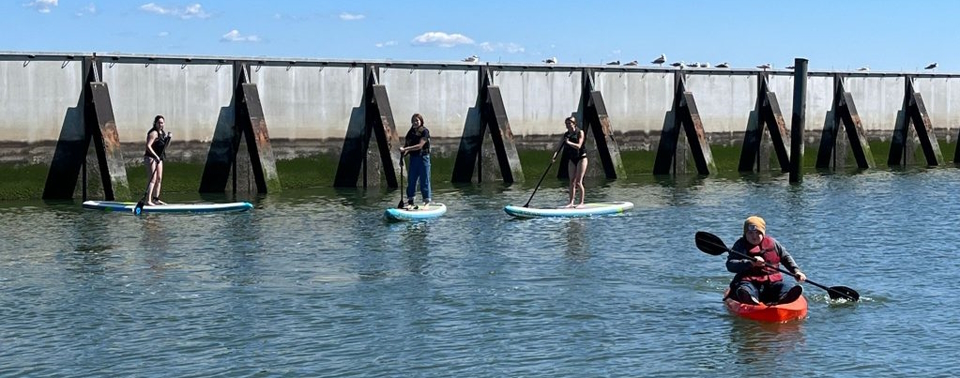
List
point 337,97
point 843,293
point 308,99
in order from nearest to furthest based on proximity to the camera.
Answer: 1. point 843,293
2. point 308,99
3. point 337,97

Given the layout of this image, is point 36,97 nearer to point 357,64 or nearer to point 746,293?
point 357,64

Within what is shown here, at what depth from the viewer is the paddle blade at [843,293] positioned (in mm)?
16234

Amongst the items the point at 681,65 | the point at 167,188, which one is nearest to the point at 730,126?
the point at 681,65

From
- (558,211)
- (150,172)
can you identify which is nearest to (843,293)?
(558,211)

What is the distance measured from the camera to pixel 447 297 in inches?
663

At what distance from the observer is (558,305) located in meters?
16.3

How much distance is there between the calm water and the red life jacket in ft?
2.10

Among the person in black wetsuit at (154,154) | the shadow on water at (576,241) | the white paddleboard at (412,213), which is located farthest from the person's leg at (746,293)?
the person in black wetsuit at (154,154)

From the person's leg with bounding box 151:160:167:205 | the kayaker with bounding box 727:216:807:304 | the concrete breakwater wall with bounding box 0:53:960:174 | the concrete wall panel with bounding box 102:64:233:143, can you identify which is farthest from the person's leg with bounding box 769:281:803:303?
the concrete wall panel with bounding box 102:64:233:143

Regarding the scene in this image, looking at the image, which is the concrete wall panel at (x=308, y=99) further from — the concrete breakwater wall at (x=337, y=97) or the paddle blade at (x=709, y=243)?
the paddle blade at (x=709, y=243)

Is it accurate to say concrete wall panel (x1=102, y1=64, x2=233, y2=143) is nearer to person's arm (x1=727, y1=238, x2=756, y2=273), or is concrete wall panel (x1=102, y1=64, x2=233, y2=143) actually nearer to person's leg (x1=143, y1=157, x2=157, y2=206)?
person's leg (x1=143, y1=157, x2=157, y2=206)

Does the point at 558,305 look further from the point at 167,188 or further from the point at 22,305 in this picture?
the point at 167,188

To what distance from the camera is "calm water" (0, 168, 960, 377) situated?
13.3 m

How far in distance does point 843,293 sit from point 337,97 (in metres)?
21.2
